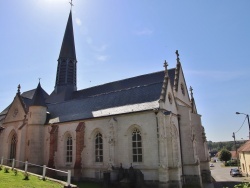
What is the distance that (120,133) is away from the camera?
21.9 meters

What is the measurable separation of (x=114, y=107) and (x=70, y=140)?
6486 mm

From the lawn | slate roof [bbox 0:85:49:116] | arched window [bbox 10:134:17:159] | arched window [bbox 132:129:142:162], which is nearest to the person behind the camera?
the lawn

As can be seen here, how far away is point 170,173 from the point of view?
767 inches

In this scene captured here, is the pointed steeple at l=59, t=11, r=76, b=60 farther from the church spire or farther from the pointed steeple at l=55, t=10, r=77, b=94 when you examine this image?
the church spire

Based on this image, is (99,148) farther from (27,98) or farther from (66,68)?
(66,68)

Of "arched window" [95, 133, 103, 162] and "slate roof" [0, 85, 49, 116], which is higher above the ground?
"slate roof" [0, 85, 49, 116]

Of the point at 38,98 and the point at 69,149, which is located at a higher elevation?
the point at 38,98

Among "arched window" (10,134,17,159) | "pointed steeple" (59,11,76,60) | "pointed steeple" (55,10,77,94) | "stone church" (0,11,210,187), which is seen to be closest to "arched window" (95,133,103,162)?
"stone church" (0,11,210,187)

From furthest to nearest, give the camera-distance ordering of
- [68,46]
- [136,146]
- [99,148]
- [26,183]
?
1. [68,46]
2. [99,148]
3. [136,146]
4. [26,183]

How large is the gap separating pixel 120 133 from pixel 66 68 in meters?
20.4

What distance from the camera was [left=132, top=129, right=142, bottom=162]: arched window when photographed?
68.0 ft

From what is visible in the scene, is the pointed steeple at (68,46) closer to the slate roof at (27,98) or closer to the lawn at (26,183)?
the slate roof at (27,98)

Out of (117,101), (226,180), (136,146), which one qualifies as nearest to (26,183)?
(136,146)

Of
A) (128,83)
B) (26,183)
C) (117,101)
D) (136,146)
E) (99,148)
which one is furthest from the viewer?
(128,83)
